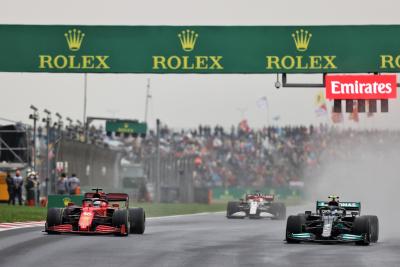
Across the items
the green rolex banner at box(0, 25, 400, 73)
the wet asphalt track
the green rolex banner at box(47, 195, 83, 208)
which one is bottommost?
the wet asphalt track

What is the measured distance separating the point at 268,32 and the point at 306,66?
4.99ft

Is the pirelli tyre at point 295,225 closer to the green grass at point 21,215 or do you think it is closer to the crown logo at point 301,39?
the green grass at point 21,215

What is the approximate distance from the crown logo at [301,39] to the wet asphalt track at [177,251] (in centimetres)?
873

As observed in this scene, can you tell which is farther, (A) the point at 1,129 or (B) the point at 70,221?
(A) the point at 1,129

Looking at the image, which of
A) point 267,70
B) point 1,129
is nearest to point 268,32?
point 267,70

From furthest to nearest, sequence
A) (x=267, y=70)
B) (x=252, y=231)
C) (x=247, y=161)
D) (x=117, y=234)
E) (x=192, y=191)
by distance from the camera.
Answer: (x=247, y=161), (x=192, y=191), (x=267, y=70), (x=252, y=231), (x=117, y=234)

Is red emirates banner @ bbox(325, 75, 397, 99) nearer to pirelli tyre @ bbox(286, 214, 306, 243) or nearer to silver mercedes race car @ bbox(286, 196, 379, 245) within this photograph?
silver mercedes race car @ bbox(286, 196, 379, 245)

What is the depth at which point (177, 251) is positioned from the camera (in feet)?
53.9

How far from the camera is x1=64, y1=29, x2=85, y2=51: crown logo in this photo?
29234 mm

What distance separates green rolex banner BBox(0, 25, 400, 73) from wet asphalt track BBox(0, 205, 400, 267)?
8451mm

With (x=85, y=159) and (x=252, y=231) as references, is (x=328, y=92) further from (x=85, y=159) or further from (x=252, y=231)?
(x=85, y=159)

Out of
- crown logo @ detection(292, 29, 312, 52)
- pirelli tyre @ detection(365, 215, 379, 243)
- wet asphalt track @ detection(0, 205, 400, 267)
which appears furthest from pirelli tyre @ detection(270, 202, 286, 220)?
pirelli tyre @ detection(365, 215, 379, 243)

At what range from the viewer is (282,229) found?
26.0 metres

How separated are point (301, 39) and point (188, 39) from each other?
3.36 m
